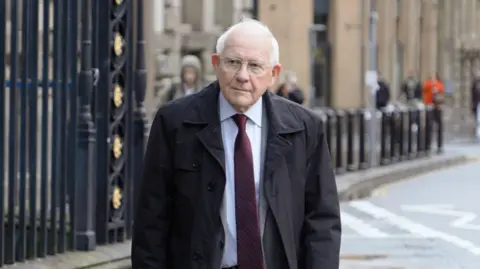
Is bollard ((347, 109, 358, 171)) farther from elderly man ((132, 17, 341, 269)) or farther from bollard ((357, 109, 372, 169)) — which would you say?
elderly man ((132, 17, 341, 269))

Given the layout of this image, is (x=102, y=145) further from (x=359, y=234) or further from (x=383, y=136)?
(x=383, y=136)

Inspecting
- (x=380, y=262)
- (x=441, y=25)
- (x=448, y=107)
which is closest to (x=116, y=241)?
(x=380, y=262)

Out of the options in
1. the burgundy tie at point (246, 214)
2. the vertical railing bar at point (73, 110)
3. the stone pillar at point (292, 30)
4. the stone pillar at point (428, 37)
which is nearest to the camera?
the burgundy tie at point (246, 214)

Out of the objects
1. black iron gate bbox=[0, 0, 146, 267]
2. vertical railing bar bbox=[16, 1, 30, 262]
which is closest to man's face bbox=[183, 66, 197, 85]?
black iron gate bbox=[0, 0, 146, 267]

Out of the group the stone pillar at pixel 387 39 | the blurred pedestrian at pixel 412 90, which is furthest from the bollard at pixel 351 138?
the stone pillar at pixel 387 39

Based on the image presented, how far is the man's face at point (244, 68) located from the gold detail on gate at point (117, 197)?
5527mm

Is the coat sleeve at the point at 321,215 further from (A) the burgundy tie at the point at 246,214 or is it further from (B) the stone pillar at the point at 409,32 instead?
(B) the stone pillar at the point at 409,32

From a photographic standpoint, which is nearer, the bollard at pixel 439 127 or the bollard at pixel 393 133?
the bollard at pixel 393 133

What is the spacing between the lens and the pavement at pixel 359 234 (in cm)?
937

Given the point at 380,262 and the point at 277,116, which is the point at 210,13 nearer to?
the point at 380,262

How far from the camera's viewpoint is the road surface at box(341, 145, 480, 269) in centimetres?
1209

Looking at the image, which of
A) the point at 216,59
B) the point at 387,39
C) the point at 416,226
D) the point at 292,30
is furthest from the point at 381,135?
the point at 387,39

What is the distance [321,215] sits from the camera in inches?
194

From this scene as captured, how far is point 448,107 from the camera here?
4578 cm
